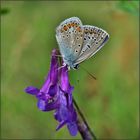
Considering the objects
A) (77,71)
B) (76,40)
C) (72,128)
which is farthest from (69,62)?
(77,71)

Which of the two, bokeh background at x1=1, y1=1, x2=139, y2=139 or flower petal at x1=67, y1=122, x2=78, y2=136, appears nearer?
flower petal at x1=67, y1=122, x2=78, y2=136

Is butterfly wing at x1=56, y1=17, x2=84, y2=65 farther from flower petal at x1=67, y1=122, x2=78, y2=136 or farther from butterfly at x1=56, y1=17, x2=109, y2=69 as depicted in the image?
flower petal at x1=67, y1=122, x2=78, y2=136

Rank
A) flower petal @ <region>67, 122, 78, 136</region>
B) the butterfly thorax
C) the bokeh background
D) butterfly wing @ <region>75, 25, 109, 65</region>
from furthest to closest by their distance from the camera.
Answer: the bokeh background
flower petal @ <region>67, 122, 78, 136</region>
the butterfly thorax
butterfly wing @ <region>75, 25, 109, 65</region>

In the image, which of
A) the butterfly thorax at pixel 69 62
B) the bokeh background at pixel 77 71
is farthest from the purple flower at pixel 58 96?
the bokeh background at pixel 77 71

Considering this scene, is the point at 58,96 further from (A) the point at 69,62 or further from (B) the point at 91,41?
(B) the point at 91,41

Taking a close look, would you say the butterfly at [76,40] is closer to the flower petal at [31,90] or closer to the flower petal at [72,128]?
the flower petal at [31,90]

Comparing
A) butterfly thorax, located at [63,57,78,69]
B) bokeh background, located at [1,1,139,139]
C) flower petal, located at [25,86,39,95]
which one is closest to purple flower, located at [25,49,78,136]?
flower petal, located at [25,86,39,95]
